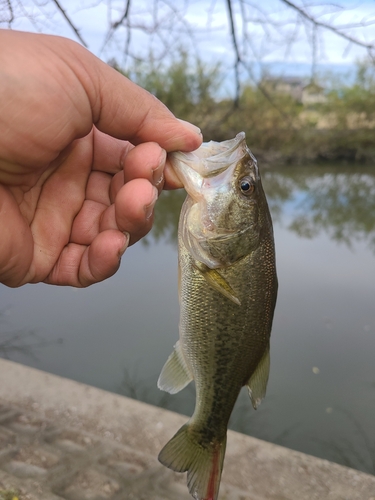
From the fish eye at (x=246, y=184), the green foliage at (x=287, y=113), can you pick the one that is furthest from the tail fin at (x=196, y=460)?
the green foliage at (x=287, y=113)

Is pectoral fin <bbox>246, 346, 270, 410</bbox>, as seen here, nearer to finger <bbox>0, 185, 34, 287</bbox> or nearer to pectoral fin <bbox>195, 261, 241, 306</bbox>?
pectoral fin <bbox>195, 261, 241, 306</bbox>

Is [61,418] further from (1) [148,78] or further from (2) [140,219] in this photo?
(1) [148,78]

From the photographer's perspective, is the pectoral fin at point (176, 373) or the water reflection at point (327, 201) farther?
the water reflection at point (327, 201)

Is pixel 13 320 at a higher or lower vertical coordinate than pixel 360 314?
lower

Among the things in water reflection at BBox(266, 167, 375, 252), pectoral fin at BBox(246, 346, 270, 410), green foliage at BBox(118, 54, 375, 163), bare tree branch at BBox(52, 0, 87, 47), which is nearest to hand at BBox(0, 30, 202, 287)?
pectoral fin at BBox(246, 346, 270, 410)

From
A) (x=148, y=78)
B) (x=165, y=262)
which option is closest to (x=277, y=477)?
(x=165, y=262)

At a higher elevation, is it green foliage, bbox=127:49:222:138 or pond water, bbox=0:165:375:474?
green foliage, bbox=127:49:222:138

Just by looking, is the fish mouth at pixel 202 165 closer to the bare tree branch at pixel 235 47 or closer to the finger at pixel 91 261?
the finger at pixel 91 261
